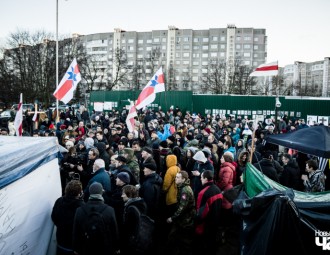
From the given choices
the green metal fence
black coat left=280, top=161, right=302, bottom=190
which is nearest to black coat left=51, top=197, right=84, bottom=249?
black coat left=280, top=161, right=302, bottom=190

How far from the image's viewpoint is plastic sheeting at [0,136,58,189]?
319cm

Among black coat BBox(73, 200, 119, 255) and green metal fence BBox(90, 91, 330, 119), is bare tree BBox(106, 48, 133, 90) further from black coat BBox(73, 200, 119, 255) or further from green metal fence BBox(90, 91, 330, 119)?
black coat BBox(73, 200, 119, 255)

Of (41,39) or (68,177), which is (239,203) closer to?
(68,177)

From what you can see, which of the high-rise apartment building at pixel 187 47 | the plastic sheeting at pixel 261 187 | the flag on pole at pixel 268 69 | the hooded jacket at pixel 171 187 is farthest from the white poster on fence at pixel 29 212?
the high-rise apartment building at pixel 187 47

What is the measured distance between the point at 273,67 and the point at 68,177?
5886mm

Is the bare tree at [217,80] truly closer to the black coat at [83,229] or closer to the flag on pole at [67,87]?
the flag on pole at [67,87]

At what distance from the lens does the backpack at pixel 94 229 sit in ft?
12.2

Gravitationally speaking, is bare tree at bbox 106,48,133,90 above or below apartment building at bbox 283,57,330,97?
below

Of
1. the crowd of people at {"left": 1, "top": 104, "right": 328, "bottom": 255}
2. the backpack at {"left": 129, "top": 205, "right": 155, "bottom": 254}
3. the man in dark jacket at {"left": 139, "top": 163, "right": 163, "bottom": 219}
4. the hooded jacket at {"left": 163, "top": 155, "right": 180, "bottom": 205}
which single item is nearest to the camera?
the crowd of people at {"left": 1, "top": 104, "right": 328, "bottom": 255}

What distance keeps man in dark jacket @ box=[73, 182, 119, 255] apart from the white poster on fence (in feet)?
1.92

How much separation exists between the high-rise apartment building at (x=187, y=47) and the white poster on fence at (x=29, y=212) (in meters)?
79.9

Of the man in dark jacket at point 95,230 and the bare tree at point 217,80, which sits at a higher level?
the bare tree at point 217,80

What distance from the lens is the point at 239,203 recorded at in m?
3.98

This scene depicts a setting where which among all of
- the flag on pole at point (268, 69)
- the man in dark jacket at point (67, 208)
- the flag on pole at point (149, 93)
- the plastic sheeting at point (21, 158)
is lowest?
the man in dark jacket at point (67, 208)
